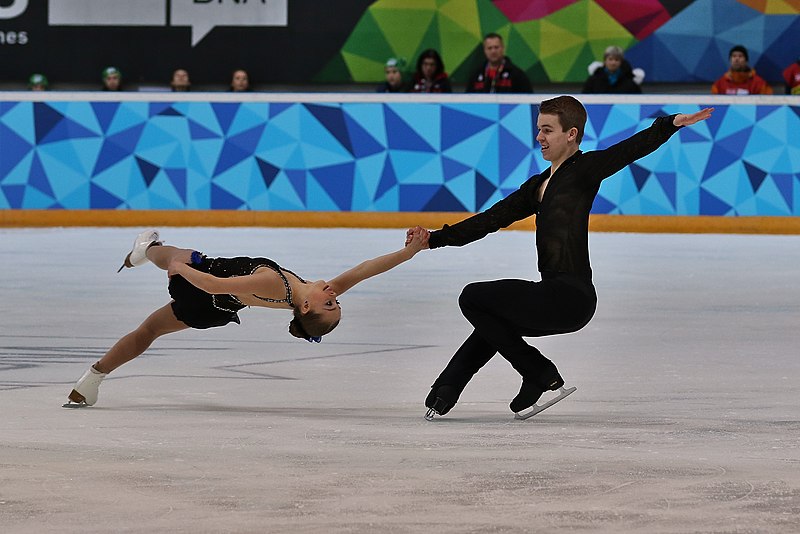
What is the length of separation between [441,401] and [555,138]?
865 millimetres

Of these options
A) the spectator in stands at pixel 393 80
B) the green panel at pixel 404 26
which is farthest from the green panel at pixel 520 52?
the spectator in stands at pixel 393 80

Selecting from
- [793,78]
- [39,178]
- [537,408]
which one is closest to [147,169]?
[39,178]

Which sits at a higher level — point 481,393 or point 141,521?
point 141,521

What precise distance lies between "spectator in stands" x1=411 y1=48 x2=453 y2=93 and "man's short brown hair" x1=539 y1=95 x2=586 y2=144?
10582mm

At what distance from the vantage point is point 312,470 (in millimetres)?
3615

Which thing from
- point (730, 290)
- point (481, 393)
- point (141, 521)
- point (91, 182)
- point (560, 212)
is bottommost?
point (91, 182)

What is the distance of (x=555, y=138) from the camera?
4.53 meters

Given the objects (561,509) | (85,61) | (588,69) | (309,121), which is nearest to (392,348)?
(561,509)

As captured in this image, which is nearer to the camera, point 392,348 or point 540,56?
point 392,348

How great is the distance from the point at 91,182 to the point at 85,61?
7.94 ft

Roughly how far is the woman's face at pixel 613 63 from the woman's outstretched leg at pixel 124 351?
34.5 ft

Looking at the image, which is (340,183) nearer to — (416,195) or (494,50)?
(416,195)

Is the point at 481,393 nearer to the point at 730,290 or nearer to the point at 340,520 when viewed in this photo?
the point at 340,520

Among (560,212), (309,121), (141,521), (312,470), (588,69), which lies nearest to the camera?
(141,521)
